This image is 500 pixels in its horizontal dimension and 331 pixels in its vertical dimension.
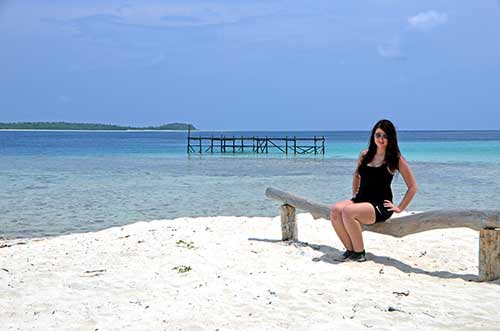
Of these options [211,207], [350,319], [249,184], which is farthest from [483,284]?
[249,184]

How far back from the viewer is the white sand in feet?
15.3

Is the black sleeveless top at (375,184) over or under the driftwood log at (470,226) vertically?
over

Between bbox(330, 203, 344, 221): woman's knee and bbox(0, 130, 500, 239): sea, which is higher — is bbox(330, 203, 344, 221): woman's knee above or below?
above

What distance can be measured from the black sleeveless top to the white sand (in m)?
0.74

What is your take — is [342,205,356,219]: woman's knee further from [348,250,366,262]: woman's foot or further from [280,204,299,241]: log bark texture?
[280,204,299,241]: log bark texture

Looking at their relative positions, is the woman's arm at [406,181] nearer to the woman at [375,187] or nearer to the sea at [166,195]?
the woman at [375,187]

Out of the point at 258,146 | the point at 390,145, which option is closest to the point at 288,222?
the point at 390,145

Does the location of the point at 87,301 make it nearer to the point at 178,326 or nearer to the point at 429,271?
the point at 178,326

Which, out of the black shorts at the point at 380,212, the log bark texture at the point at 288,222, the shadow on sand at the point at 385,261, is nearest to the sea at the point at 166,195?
the log bark texture at the point at 288,222

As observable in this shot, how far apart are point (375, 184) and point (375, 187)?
0.03 m

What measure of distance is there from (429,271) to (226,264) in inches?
87.0

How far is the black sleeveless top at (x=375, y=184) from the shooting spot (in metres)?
6.38

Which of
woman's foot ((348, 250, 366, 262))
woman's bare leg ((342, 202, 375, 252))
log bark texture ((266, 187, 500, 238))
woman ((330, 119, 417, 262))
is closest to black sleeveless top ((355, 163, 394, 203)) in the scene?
woman ((330, 119, 417, 262))

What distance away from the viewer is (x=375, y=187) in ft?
21.0
